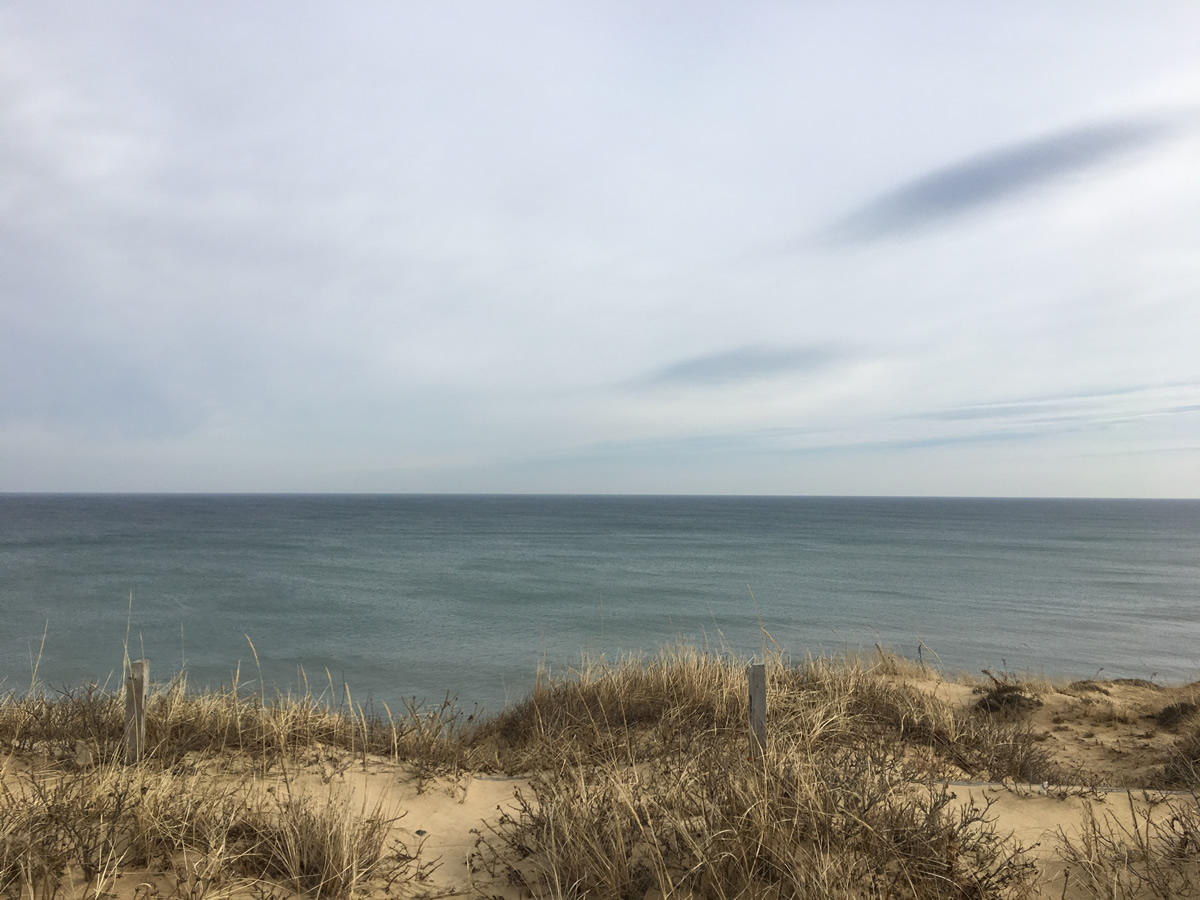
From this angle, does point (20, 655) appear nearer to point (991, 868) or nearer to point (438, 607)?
point (438, 607)

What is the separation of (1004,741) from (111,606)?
104 ft

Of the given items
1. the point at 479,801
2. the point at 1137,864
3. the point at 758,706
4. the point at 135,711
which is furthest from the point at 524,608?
the point at 1137,864

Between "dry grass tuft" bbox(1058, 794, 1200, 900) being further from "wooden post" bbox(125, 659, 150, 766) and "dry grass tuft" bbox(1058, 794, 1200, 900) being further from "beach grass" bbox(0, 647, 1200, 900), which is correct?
"wooden post" bbox(125, 659, 150, 766)

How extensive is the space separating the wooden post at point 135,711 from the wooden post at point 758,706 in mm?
5361

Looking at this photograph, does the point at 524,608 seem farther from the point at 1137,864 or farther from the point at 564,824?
the point at 1137,864

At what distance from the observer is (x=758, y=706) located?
19.8 feet

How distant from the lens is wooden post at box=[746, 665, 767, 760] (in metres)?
5.86

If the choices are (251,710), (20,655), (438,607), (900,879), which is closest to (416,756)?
(251,710)

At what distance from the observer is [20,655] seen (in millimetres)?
19734

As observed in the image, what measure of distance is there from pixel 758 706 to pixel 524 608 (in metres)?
23.9

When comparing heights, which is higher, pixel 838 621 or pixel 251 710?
pixel 251 710

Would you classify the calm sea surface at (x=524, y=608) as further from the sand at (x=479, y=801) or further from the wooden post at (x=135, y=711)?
the wooden post at (x=135, y=711)

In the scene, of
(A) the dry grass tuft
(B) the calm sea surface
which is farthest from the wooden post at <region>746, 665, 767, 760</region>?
(B) the calm sea surface

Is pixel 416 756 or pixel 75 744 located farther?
pixel 416 756
